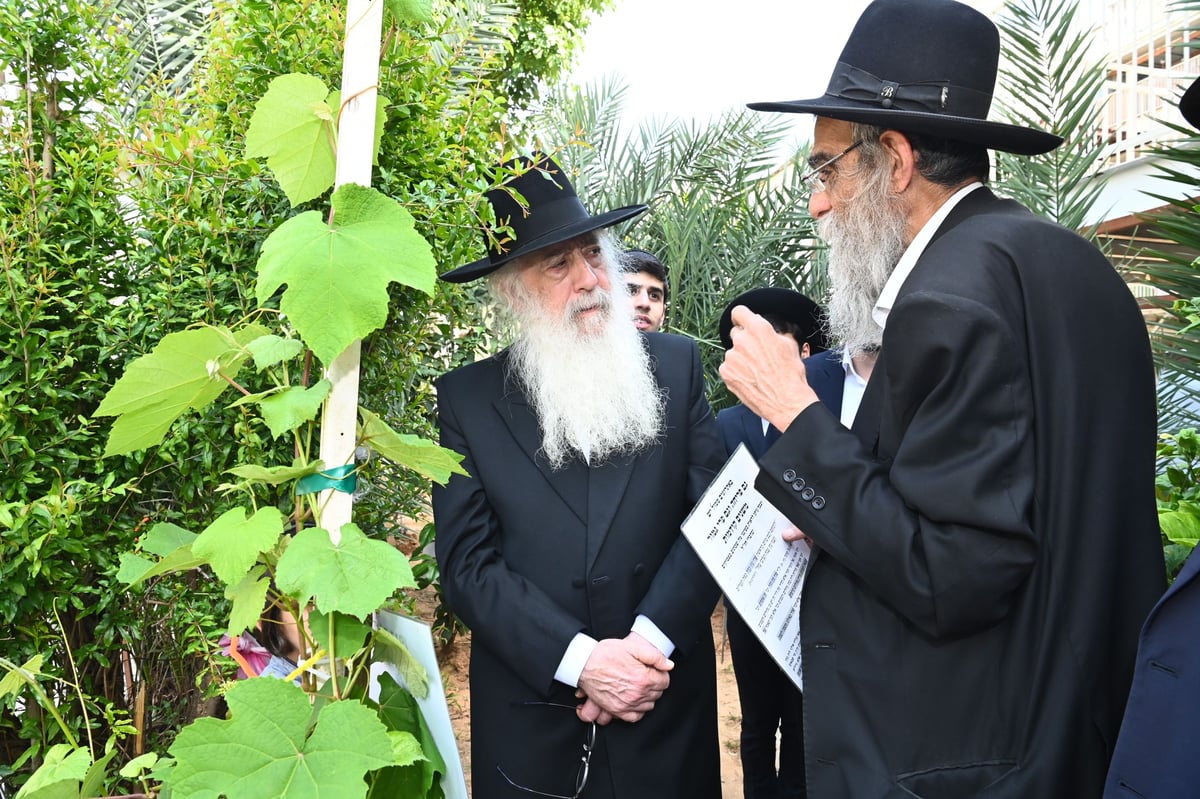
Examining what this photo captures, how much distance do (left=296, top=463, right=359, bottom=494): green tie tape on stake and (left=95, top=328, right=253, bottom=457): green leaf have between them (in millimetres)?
209

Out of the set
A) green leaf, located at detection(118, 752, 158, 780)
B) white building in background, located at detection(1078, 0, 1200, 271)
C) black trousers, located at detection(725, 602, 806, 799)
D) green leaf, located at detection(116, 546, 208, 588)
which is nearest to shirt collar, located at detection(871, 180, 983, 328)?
green leaf, located at detection(116, 546, 208, 588)

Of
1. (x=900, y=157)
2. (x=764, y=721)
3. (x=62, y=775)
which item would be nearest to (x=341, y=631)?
(x=62, y=775)

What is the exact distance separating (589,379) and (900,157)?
3.75 feet

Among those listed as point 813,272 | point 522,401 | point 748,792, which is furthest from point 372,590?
point 813,272

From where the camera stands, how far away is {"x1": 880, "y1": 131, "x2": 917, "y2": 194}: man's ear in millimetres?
1882

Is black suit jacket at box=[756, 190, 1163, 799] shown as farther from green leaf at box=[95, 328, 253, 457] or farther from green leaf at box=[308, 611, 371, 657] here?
green leaf at box=[95, 328, 253, 457]

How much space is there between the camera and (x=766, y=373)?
6.09 feet

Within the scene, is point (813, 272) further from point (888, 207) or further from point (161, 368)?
point (161, 368)

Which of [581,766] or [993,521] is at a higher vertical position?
[993,521]

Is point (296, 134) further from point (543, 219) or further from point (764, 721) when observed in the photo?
point (764, 721)

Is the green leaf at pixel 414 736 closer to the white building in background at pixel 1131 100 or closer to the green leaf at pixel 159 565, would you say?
the green leaf at pixel 159 565

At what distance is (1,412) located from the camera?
1.86m

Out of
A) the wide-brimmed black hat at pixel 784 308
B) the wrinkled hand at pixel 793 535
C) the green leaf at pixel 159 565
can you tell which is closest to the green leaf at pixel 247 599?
the green leaf at pixel 159 565

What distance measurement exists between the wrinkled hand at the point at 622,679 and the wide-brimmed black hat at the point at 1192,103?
1.58 m
